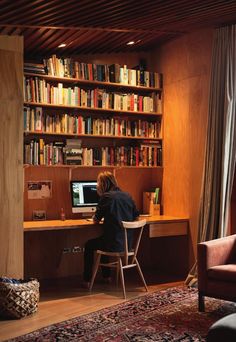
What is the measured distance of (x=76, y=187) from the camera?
602 centimetres

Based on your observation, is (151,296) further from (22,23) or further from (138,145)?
(22,23)

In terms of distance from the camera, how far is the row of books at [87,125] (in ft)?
18.9

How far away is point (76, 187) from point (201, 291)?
6.86 ft

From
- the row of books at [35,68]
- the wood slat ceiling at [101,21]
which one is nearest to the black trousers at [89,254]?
the row of books at [35,68]

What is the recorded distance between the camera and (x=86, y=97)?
20.0 ft

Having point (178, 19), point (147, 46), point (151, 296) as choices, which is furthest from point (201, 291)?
point (147, 46)

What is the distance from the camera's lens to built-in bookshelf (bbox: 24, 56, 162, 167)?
577cm

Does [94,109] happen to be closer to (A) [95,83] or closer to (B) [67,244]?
(A) [95,83]

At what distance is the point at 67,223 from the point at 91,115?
1.52 metres

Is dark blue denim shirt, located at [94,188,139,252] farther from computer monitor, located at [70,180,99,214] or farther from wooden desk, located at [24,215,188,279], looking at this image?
computer monitor, located at [70,180,99,214]

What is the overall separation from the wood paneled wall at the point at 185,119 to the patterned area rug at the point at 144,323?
4.49 feet

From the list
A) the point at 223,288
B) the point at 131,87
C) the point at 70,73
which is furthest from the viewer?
the point at 131,87

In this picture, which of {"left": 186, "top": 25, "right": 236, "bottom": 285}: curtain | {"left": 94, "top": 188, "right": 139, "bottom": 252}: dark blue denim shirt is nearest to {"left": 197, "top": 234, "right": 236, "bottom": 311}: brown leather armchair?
{"left": 186, "top": 25, "right": 236, "bottom": 285}: curtain

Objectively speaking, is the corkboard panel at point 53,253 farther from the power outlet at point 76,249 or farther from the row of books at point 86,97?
the row of books at point 86,97
